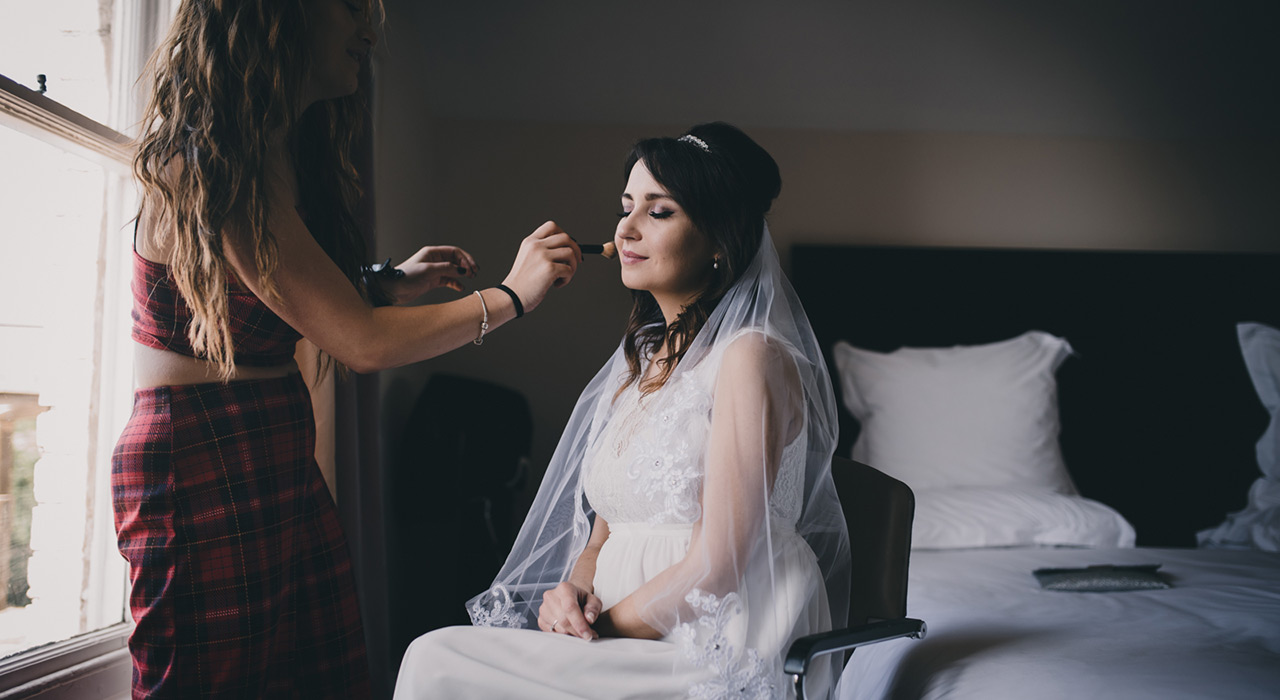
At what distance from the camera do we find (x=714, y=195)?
1337mm

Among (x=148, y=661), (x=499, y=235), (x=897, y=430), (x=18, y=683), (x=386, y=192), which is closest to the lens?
(x=148, y=661)

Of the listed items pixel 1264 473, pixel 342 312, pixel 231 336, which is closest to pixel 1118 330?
pixel 1264 473

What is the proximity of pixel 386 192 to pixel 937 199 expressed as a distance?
7.22ft

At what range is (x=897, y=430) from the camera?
263 cm

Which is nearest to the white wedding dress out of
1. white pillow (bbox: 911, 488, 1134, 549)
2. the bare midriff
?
the bare midriff

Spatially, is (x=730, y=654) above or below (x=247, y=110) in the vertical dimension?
below

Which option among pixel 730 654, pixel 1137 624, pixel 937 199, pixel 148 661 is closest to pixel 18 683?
pixel 148 661

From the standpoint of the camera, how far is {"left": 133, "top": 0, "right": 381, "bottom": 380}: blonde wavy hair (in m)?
0.98

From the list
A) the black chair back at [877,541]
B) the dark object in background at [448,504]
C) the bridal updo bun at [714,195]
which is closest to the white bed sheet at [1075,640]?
the black chair back at [877,541]

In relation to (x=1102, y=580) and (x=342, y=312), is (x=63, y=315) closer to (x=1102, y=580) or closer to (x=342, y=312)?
(x=342, y=312)

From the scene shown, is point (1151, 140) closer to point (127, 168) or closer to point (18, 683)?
point (127, 168)

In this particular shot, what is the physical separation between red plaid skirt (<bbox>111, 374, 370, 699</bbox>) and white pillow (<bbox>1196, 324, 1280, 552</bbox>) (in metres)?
2.80

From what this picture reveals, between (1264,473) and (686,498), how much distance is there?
8.18ft

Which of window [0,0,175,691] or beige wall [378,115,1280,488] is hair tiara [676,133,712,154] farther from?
beige wall [378,115,1280,488]
